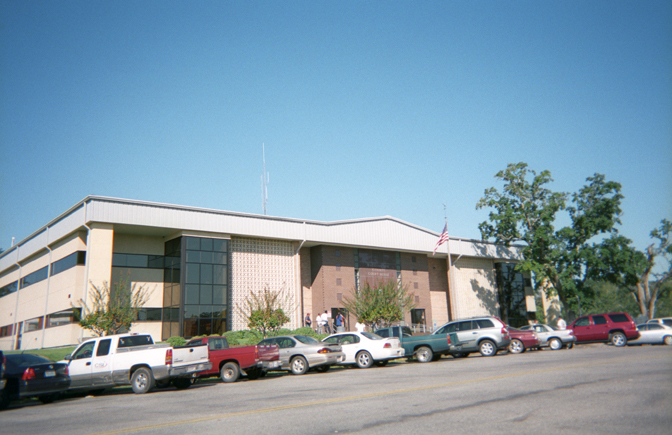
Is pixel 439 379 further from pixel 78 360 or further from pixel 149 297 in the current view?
pixel 149 297

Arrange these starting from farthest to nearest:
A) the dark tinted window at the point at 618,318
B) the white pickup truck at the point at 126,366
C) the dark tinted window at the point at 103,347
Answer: the dark tinted window at the point at 618,318, the dark tinted window at the point at 103,347, the white pickup truck at the point at 126,366

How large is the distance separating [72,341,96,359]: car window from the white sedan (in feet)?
29.8

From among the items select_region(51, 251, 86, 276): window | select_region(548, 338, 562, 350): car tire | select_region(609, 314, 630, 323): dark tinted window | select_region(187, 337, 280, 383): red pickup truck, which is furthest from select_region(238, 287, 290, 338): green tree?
select_region(609, 314, 630, 323): dark tinted window

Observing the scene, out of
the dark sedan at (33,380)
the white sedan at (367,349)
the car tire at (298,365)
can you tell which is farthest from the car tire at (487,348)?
the dark sedan at (33,380)

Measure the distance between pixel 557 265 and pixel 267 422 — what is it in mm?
40074

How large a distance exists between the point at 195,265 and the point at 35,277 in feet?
50.8

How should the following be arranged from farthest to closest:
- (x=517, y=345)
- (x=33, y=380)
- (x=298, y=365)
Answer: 1. (x=517, y=345)
2. (x=298, y=365)
3. (x=33, y=380)

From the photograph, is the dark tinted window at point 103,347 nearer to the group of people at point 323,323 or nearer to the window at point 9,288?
the group of people at point 323,323

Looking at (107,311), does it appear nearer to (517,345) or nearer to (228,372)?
(228,372)

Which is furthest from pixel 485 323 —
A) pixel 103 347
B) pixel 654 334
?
pixel 103 347

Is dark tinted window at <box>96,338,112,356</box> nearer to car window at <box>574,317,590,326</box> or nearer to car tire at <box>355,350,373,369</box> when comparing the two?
car tire at <box>355,350,373,369</box>

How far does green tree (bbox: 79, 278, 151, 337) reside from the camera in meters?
26.4

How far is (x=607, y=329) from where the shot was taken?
86.6 ft

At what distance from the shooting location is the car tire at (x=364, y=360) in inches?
799
